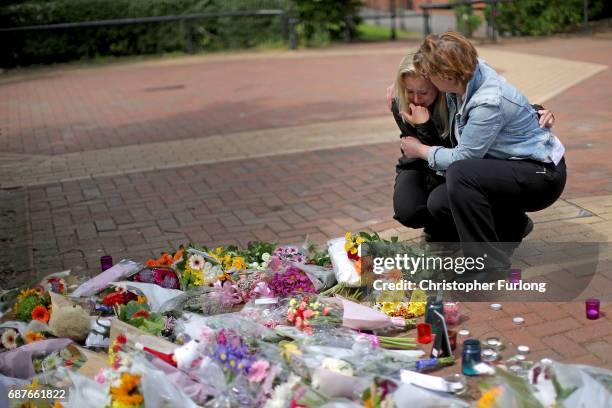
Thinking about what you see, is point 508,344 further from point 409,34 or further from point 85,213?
point 409,34

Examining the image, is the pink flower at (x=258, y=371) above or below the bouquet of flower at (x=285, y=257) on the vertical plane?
above

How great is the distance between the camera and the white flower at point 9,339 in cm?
366

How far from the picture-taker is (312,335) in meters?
3.47

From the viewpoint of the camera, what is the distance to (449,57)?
373cm

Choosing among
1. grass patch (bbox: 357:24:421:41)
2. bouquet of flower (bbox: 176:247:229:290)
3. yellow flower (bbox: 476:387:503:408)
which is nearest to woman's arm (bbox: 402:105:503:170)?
bouquet of flower (bbox: 176:247:229:290)

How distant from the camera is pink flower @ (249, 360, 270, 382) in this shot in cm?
297

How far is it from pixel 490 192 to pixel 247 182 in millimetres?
3101

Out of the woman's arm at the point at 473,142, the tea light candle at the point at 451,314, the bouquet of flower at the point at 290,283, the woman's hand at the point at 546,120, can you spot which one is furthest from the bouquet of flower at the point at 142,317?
the woman's hand at the point at 546,120

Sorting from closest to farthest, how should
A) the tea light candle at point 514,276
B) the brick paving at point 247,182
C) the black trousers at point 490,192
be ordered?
the black trousers at point 490,192 → the tea light candle at point 514,276 → the brick paving at point 247,182

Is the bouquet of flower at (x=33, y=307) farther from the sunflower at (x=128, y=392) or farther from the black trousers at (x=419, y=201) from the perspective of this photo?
the black trousers at (x=419, y=201)

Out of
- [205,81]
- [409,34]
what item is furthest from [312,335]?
[409,34]

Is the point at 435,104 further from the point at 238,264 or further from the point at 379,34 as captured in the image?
the point at 379,34

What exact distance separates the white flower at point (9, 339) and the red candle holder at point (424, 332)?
1.79 metres

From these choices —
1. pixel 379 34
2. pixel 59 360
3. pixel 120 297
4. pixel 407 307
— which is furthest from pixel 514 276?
pixel 379 34
